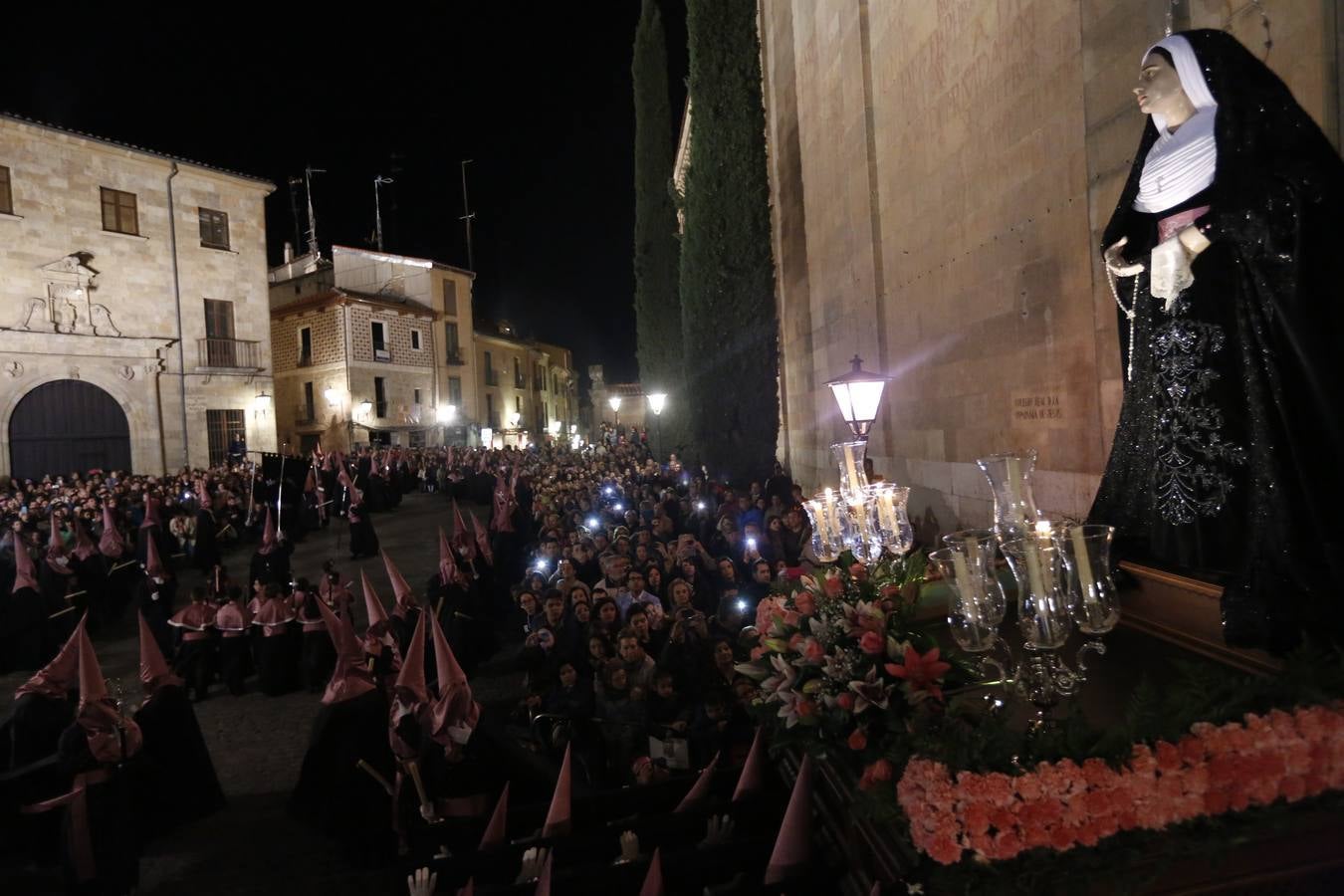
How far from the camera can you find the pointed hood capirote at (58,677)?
Answer: 17.5 ft

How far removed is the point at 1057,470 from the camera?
218 inches

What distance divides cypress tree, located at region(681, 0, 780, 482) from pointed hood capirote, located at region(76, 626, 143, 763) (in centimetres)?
→ 1121

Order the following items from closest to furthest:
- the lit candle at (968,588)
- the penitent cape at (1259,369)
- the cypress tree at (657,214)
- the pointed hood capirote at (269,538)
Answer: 1. the penitent cape at (1259,369)
2. the lit candle at (968,588)
3. the pointed hood capirote at (269,538)
4. the cypress tree at (657,214)

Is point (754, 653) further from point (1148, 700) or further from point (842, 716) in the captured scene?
point (1148, 700)

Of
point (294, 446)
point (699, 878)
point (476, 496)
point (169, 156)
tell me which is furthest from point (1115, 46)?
point (294, 446)

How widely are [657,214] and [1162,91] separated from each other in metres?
21.8

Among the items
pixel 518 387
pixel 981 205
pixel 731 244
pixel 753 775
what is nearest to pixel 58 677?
pixel 753 775

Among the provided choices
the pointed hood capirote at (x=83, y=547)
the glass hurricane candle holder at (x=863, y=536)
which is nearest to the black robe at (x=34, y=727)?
the glass hurricane candle holder at (x=863, y=536)

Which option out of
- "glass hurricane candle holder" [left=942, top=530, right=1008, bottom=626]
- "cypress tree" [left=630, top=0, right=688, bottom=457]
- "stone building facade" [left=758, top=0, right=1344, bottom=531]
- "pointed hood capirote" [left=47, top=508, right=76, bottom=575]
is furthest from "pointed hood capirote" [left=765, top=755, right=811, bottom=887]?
"cypress tree" [left=630, top=0, right=688, bottom=457]

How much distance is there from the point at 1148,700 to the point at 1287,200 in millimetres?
1695

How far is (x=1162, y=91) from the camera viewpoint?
9.24 feet

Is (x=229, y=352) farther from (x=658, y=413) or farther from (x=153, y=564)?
(x=153, y=564)

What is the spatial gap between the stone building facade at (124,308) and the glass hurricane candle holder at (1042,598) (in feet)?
92.0

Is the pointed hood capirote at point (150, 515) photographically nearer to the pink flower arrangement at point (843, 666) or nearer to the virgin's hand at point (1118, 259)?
the pink flower arrangement at point (843, 666)
